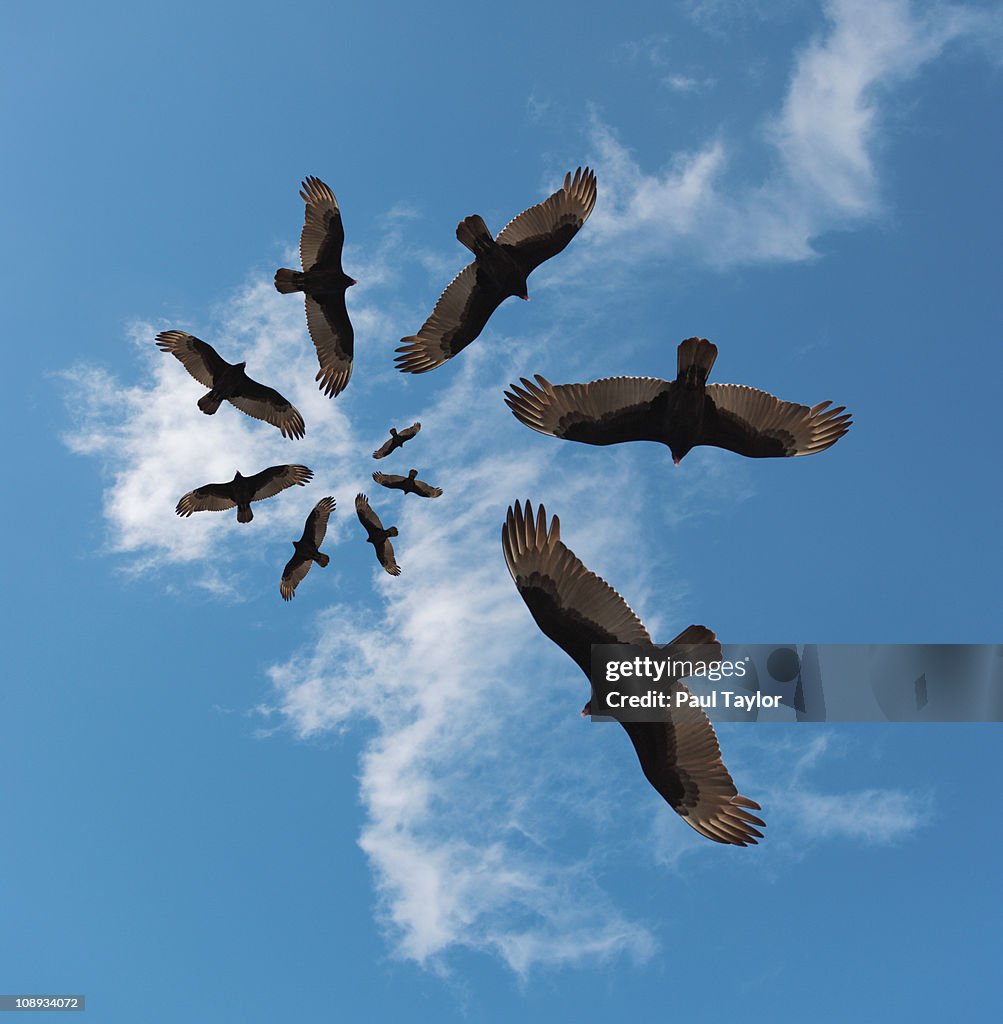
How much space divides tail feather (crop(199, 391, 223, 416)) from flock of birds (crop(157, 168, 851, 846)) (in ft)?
0.10

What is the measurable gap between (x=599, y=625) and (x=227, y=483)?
11.3 meters

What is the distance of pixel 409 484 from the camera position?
794 inches

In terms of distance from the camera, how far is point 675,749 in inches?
490

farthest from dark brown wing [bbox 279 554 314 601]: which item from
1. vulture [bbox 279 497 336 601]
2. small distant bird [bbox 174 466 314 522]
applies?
small distant bird [bbox 174 466 314 522]

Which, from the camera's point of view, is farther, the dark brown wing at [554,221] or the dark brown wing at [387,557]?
the dark brown wing at [387,557]

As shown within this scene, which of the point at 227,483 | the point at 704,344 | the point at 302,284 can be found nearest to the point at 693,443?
the point at 704,344

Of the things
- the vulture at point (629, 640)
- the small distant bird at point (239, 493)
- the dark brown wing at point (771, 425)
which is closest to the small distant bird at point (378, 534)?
the small distant bird at point (239, 493)

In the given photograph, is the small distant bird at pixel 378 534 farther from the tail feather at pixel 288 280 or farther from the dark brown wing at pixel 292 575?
the tail feather at pixel 288 280

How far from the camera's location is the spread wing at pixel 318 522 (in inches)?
801

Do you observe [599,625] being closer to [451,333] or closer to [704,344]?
[704,344]

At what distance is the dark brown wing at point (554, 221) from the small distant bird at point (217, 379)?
6.38m

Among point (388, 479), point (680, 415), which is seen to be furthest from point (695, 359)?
point (388, 479)

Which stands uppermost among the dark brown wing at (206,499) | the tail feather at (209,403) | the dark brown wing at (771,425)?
the tail feather at (209,403)

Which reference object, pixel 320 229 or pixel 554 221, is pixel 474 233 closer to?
pixel 554 221
